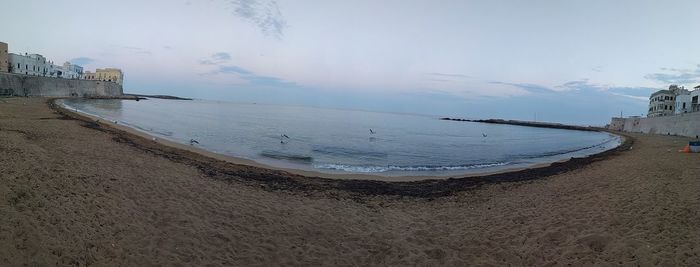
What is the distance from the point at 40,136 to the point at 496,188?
67.9ft

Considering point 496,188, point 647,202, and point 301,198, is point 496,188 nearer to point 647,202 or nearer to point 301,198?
point 647,202

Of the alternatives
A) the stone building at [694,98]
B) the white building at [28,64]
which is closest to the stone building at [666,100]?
the stone building at [694,98]

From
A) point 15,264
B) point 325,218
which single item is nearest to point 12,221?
point 15,264

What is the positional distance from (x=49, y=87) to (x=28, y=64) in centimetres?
2082

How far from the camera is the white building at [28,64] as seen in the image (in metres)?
77.6

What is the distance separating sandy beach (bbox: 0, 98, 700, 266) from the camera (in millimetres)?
5891

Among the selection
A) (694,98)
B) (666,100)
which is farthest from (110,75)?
(666,100)

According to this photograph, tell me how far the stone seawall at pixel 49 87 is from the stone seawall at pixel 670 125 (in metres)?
95.6

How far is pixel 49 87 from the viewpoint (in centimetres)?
7200

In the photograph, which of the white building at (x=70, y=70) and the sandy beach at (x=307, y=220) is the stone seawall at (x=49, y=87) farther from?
the sandy beach at (x=307, y=220)

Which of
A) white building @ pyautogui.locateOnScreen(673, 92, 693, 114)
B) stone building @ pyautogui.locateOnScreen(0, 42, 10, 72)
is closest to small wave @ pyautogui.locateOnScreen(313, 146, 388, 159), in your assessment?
white building @ pyautogui.locateOnScreen(673, 92, 693, 114)

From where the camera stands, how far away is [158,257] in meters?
5.80

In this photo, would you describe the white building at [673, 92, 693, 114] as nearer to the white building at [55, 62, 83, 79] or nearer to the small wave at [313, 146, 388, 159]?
the small wave at [313, 146, 388, 159]

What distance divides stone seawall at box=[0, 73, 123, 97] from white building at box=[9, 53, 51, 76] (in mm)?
9670
